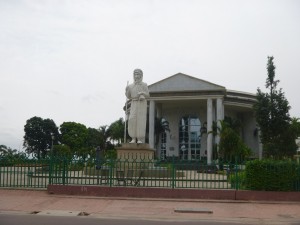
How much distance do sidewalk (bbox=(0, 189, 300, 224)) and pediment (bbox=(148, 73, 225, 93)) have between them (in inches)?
1143

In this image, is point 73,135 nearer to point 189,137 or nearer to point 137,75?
point 189,137

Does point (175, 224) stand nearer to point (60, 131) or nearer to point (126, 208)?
point (126, 208)

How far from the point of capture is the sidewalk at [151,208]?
9.74 metres

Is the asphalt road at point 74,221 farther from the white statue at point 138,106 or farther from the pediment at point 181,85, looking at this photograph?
the pediment at point 181,85

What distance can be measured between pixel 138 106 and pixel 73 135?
1856 inches

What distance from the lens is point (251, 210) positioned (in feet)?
35.1

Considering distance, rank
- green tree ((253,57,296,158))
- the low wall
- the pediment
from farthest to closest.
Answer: the pediment < green tree ((253,57,296,158)) < the low wall

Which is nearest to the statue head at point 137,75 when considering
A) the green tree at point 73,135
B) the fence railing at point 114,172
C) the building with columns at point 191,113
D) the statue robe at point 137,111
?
the statue robe at point 137,111

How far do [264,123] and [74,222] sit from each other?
29.7m

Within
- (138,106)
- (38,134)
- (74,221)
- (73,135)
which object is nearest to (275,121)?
(138,106)

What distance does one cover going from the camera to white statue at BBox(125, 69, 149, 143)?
59.3 ft

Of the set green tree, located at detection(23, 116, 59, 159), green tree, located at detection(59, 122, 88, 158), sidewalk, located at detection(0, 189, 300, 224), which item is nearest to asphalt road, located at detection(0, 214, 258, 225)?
sidewalk, located at detection(0, 189, 300, 224)

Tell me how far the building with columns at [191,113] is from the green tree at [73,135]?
66.0 ft

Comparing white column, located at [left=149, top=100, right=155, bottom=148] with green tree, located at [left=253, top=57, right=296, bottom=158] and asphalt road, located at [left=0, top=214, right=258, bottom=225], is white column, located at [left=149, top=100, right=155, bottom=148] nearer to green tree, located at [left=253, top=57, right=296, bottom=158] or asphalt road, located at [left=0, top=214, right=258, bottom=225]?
green tree, located at [left=253, top=57, right=296, bottom=158]
